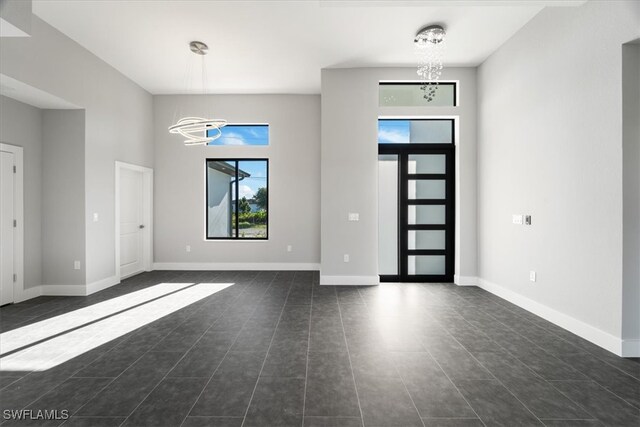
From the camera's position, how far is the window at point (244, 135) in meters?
6.65

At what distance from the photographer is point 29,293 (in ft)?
14.7

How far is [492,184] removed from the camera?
15.8ft

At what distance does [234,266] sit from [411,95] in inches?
194

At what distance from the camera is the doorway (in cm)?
548

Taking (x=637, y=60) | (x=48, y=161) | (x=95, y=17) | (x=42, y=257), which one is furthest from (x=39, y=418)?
(x=637, y=60)

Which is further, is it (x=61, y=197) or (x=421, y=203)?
(x=421, y=203)

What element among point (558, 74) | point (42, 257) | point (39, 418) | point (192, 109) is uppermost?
point (192, 109)

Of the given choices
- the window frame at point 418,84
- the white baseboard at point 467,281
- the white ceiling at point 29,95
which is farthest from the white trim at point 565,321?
the white ceiling at point 29,95

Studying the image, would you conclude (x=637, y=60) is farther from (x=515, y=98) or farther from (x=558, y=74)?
(x=515, y=98)

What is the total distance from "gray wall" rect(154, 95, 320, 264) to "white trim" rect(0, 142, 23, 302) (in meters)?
2.36

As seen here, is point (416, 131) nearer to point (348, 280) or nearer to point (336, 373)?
point (348, 280)

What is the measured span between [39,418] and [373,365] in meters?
2.30

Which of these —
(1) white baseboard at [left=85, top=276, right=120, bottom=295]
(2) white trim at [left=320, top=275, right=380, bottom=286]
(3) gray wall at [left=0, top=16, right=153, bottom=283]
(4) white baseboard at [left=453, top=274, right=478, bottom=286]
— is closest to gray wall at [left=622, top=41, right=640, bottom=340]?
(4) white baseboard at [left=453, top=274, right=478, bottom=286]
